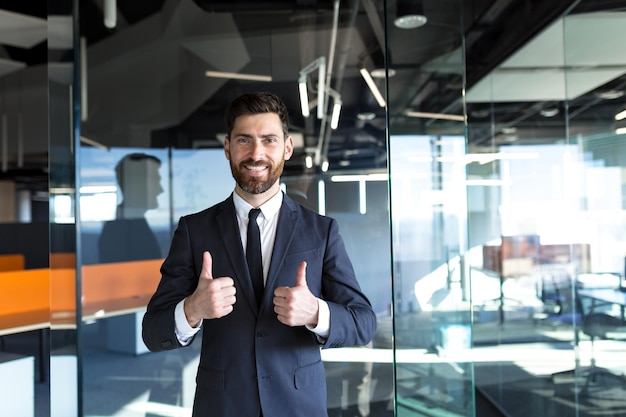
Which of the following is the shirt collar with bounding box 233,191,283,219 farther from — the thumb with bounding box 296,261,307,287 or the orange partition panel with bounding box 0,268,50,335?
the orange partition panel with bounding box 0,268,50,335

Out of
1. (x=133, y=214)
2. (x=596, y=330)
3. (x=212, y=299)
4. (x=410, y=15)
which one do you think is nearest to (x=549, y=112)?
(x=596, y=330)

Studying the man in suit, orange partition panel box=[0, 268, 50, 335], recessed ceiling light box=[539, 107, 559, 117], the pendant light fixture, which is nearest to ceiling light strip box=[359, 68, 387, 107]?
the pendant light fixture

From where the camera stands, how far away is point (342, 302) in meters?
1.53

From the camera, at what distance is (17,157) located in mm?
11102

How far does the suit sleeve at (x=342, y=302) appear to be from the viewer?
55.1 inches

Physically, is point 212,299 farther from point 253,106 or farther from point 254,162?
point 253,106

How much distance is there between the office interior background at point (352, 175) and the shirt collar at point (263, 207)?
1.25 meters

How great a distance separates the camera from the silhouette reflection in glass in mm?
3459

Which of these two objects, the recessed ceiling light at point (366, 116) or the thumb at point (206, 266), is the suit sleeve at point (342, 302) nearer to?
the thumb at point (206, 266)

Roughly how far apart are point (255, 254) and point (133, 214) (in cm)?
225

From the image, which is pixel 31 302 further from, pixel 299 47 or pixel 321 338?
pixel 321 338

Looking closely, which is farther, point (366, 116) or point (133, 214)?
point (133, 214)

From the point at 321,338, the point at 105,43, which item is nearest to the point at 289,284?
the point at 321,338

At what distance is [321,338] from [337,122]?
194cm
